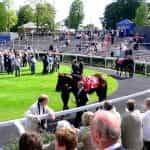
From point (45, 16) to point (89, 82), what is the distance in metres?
70.3

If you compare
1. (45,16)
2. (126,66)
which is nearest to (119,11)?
(45,16)

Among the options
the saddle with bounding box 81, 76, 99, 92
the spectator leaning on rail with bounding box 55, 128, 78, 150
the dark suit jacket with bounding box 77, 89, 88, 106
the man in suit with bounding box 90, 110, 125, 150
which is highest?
the man in suit with bounding box 90, 110, 125, 150

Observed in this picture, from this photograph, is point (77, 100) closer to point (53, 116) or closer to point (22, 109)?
point (22, 109)

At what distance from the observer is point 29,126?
8125 mm

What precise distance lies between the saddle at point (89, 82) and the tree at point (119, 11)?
81.3 metres

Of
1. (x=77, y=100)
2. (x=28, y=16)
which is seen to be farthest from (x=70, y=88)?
(x=28, y=16)

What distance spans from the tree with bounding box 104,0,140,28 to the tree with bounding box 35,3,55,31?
16412 mm

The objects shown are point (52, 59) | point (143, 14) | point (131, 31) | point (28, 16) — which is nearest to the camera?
point (52, 59)

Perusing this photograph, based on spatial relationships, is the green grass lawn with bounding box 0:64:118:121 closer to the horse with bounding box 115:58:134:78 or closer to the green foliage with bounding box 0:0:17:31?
the horse with bounding box 115:58:134:78

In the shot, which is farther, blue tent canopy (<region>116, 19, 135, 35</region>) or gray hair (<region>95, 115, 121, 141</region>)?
blue tent canopy (<region>116, 19, 135, 35</region>)

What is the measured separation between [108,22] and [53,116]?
312ft

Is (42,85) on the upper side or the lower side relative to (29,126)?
lower

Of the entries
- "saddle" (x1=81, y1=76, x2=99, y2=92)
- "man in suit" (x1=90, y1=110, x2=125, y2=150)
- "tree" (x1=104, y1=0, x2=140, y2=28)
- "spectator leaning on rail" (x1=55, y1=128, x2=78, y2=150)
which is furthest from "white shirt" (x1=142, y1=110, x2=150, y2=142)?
"tree" (x1=104, y1=0, x2=140, y2=28)

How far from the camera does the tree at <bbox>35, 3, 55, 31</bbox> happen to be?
84375 millimetres
